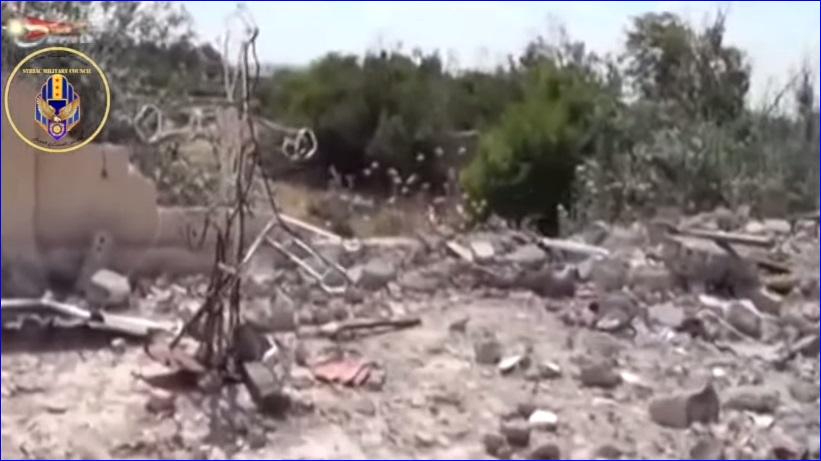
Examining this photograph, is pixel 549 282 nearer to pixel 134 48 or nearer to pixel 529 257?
pixel 529 257

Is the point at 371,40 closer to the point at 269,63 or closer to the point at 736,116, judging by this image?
the point at 269,63

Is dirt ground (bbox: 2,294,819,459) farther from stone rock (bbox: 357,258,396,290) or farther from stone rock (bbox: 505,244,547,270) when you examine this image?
stone rock (bbox: 505,244,547,270)

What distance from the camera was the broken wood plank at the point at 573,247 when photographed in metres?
2.02

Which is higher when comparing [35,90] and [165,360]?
[35,90]

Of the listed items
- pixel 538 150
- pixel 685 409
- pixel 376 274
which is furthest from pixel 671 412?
pixel 538 150

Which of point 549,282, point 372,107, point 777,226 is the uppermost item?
point 372,107

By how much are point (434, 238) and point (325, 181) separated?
0.30 meters

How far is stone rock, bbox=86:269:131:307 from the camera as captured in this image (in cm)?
146

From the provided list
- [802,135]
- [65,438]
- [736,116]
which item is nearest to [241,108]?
[65,438]

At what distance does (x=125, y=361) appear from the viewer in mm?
1354

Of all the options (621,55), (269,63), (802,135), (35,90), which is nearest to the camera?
(35,90)

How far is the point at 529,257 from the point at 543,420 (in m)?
0.72

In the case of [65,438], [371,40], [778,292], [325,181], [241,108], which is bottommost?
[65,438]

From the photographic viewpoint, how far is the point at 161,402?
4.17ft
